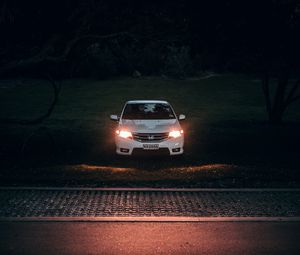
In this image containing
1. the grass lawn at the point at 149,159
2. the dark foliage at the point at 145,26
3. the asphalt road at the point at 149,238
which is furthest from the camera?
the dark foliage at the point at 145,26

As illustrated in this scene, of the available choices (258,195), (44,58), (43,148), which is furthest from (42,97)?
(258,195)

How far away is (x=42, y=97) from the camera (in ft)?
135

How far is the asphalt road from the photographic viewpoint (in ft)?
19.6

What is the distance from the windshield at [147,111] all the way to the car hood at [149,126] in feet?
1.76

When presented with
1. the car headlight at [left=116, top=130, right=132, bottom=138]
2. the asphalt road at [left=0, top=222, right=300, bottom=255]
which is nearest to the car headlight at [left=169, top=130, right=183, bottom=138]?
the car headlight at [left=116, top=130, right=132, bottom=138]

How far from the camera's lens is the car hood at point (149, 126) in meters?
13.0

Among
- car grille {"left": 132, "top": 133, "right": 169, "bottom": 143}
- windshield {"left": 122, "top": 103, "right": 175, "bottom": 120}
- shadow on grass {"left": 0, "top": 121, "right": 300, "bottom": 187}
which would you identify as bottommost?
shadow on grass {"left": 0, "top": 121, "right": 300, "bottom": 187}

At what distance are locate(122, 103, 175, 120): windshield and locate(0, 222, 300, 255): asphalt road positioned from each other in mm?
7041

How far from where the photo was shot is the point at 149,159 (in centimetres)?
1407

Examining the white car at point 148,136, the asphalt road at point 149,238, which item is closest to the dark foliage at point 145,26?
the white car at point 148,136

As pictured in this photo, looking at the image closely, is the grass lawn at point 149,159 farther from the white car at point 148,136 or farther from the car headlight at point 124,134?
the car headlight at point 124,134

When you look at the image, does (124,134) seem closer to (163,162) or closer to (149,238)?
(163,162)

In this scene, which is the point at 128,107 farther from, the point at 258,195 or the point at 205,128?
the point at 205,128

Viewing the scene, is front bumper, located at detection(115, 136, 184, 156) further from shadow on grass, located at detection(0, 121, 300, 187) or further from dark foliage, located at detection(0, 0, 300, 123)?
dark foliage, located at detection(0, 0, 300, 123)
